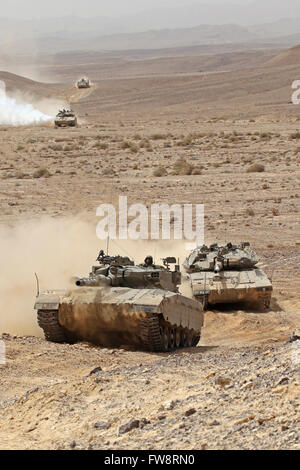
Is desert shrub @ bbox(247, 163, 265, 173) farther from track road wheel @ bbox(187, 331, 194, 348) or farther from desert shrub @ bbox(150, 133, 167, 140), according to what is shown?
track road wheel @ bbox(187, 331, 194, 348)

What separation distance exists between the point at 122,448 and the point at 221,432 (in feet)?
3.08

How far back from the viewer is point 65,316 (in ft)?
48.7

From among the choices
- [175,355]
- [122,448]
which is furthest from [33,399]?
[175,355]

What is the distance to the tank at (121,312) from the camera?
564 inches

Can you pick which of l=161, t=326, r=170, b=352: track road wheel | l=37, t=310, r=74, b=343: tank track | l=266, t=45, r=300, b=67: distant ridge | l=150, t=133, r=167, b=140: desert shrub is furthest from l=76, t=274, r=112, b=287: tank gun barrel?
l=266, t=45, r=300, b=67: distant ridge

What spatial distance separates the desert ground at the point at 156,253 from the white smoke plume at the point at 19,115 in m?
4.05

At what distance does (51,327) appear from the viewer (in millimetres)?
14891

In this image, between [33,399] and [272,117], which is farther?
[272,117]

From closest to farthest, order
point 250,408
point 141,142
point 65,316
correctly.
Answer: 1. point 250,408
2. point 65,316
3. point 141,142

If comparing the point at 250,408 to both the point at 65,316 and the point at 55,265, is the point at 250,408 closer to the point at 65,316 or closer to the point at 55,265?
the point at 65,316

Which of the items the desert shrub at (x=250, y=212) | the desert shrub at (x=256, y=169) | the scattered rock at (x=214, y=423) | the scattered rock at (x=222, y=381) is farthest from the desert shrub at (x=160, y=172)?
the scattered rock at (x=214, y=423)

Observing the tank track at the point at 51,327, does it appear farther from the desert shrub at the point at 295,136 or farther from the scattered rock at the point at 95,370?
the desert shrub at the point at 295,136

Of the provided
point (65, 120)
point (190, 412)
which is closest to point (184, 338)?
point (190, 412)

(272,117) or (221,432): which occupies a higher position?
(272,117)
